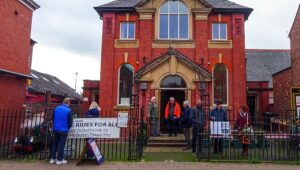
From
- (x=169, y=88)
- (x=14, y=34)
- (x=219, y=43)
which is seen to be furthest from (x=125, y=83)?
(x=14, y=34)

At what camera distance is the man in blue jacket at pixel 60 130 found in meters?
9.21

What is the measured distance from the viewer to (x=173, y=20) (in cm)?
1798

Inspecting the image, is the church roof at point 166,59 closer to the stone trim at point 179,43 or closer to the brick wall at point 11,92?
the stone trim at point 179,43

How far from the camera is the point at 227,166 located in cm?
911

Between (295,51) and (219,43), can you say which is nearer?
(219,43)

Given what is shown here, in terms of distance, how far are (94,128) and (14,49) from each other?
8.69m

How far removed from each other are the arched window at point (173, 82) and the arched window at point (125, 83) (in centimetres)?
204

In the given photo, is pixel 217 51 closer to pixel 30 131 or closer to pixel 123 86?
pixel 123 86

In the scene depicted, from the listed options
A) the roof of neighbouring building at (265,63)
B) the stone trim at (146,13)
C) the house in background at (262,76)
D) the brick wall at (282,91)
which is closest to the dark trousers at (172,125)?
the stone trim at (146,13)

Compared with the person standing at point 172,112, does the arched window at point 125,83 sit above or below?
above

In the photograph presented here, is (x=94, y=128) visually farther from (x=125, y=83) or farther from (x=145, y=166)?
(x=125, y=83)

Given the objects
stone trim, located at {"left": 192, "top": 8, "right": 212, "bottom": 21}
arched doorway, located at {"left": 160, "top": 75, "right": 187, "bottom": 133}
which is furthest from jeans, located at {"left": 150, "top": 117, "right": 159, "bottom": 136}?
stone trim, located at {"left": 192, "top": 8, "right": 212, "bottom": 21}

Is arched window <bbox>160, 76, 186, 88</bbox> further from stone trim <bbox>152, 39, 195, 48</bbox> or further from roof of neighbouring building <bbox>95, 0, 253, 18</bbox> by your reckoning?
roof of neighbouring building <bbox>95, 0, 253, 18</bbox>

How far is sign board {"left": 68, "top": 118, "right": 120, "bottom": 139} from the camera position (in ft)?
31.9
